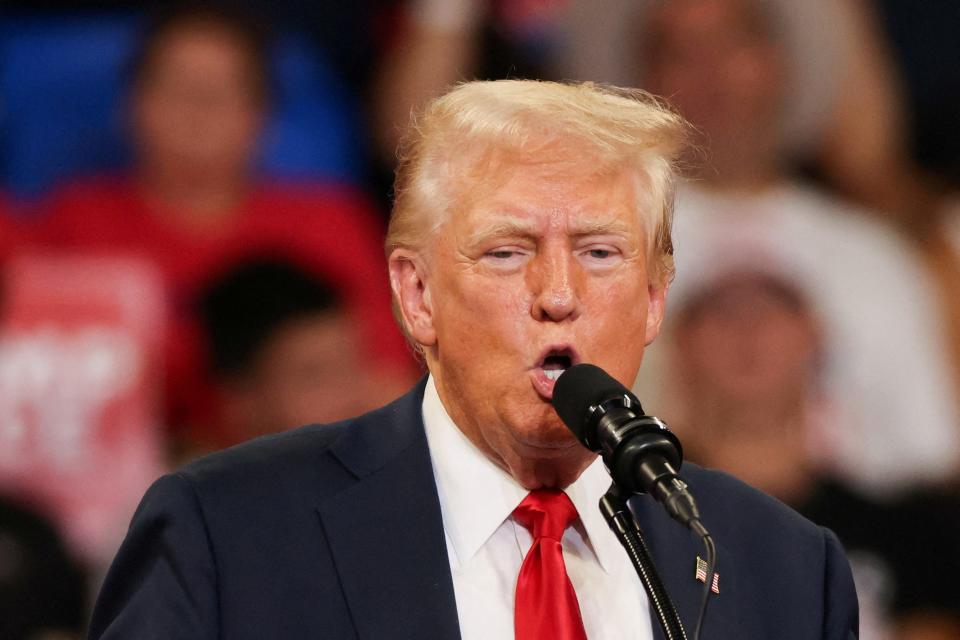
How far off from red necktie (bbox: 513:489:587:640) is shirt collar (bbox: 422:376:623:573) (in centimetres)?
4

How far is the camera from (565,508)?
7.68 feet

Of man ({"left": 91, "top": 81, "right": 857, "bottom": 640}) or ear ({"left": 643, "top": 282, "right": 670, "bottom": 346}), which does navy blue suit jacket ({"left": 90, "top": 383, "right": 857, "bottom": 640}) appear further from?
ear ({"left": 643, "top": 282, "right": 670, "bottom": 346})

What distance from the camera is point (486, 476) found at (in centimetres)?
234

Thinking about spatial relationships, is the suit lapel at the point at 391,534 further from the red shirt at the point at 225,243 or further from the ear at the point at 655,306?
the red shirt at the point at 225,243

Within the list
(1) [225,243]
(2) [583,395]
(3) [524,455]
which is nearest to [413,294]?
(3) [524,455]

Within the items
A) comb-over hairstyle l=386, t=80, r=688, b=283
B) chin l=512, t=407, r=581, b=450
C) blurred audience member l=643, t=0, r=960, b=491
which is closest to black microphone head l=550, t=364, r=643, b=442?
chin l=512, t=407, r=581, b=450

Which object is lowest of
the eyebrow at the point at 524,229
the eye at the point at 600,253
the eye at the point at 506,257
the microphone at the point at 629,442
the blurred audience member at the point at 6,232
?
the microphone at the point at 629,442

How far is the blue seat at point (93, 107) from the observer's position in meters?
4.45

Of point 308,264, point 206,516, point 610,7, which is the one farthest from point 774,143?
point 206,516

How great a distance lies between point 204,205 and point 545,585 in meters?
2.65

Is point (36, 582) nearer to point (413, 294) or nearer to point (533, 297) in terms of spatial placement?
point (413, 294)

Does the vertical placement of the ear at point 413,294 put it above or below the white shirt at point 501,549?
above

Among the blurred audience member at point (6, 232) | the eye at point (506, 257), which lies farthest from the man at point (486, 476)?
the blurred audience member at point (6, 232)

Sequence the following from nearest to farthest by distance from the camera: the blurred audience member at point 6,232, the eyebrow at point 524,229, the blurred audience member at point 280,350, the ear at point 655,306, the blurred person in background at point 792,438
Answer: the eyebrow at point 524,229 < the ear at point 655,306 < the blurred audience member at point 6,232 < the blurred audience member at point 280,350 < the blurred person in background at point 792,438
